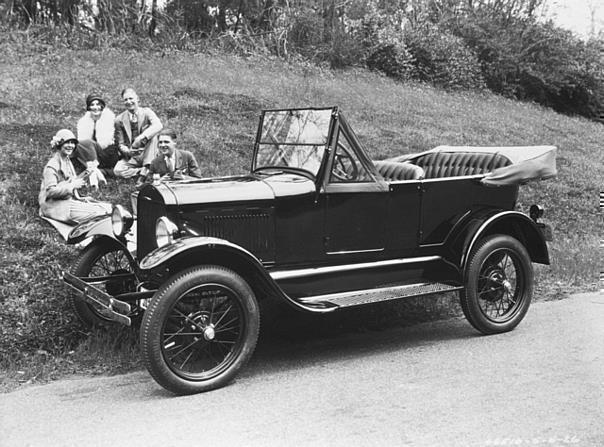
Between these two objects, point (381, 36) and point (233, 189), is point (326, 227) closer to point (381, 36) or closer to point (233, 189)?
point (233, 189)

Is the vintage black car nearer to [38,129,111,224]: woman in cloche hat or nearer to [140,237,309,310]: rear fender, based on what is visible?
[140,237,309,310]: rear fender

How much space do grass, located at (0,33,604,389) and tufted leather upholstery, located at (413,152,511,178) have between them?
1256 millimetres

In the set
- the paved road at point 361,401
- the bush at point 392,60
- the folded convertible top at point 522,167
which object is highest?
the bush at point 392,60

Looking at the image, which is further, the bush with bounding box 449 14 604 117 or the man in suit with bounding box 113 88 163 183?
the bush with bounding box 449 14 604 117

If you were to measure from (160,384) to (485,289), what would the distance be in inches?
114

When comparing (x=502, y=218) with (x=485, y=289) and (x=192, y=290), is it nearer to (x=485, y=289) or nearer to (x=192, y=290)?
(x=485, y=289)

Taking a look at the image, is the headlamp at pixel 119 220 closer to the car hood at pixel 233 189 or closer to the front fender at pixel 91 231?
the front fender at pixel 91 231

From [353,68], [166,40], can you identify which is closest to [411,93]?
[353,68]

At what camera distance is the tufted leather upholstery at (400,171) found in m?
6.48

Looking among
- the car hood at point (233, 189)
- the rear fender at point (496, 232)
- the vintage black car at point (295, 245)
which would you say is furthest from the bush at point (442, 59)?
the car hood at point (233, 189)

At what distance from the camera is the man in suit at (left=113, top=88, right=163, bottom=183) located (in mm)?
9227

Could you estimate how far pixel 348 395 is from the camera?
181 inches

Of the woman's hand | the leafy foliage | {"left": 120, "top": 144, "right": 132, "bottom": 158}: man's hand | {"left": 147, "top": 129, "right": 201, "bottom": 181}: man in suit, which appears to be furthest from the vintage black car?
the leafy foliage

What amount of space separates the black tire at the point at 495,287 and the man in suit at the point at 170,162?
11.8 feet
